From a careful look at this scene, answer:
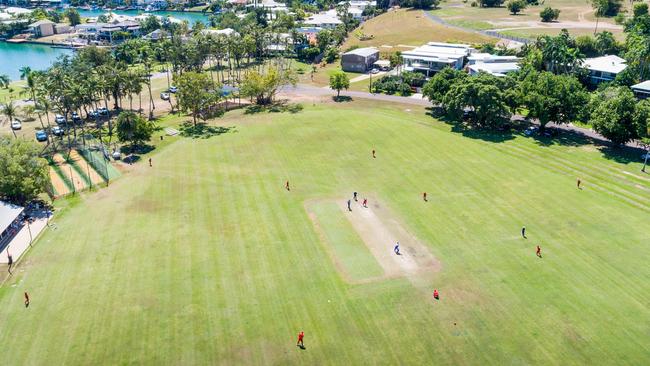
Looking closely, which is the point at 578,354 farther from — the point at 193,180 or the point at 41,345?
the point at 193,180

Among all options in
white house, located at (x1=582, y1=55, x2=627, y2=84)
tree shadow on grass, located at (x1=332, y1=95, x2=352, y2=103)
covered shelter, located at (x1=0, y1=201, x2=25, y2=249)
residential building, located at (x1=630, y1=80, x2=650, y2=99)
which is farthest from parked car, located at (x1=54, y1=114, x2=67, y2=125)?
white house, located at (x1=582, y1=55, x2=627, y2=84)

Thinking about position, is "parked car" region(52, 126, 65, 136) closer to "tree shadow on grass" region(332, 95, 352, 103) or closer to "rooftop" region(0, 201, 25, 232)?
"rooftop" region(0, 201, 25, 232)

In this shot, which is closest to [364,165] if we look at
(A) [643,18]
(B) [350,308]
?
(B) [350,308]

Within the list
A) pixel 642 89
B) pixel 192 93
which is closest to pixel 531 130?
pixel 642 89

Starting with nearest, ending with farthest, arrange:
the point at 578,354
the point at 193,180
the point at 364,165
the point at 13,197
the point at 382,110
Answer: the point at 578,354 < the point at 13,197 < the point at 193,180 < the point at 364,165 < the point at 382,110

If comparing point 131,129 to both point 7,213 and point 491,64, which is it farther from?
point 491,64

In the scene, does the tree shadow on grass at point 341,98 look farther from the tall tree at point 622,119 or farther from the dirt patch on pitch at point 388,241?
the tall tree at point 622,119
